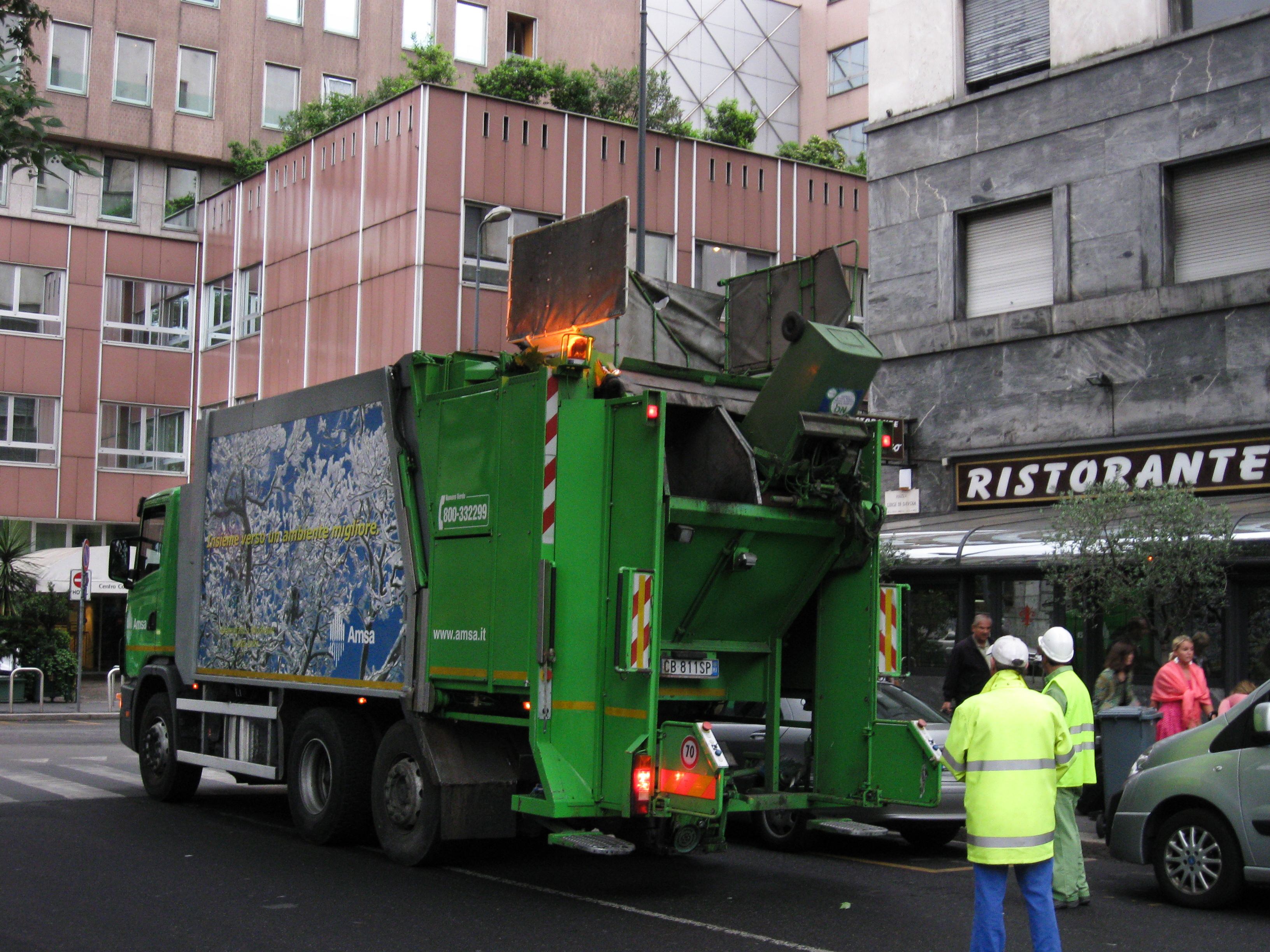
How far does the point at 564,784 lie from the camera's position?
825 cm

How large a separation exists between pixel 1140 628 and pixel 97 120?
30453 millimetres

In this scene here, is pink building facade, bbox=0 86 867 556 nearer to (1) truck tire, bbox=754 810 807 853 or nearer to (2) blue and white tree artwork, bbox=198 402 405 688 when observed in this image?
(2) blue and white tree artwork, bbox=198 402 405 688

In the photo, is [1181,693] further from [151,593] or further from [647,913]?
[151,593]

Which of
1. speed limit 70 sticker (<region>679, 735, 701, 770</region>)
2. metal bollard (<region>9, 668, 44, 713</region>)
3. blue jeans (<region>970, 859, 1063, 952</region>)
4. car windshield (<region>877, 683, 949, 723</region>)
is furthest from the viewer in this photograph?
metal bollard (<region>9, 668, 44, 713</region>)

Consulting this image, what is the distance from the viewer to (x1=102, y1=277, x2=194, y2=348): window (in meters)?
36.9

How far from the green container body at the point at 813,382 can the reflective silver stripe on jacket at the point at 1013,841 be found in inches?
121

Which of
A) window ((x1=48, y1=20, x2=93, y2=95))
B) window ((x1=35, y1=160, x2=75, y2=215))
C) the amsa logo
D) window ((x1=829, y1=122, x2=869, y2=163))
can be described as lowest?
the amsa logo

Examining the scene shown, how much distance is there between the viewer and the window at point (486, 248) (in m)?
26.9

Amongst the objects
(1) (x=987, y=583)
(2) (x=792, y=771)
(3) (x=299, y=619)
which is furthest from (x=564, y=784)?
(1) (x=987, y=583)

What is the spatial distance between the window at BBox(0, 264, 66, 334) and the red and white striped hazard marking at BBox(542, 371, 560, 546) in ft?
102

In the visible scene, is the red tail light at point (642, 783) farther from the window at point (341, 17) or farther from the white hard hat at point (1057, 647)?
the window at point (341, 17)

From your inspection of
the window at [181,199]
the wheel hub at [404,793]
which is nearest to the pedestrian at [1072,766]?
the wheel hub at [404,793]

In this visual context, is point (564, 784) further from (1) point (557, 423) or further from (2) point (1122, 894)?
(2) point (1122, 894)

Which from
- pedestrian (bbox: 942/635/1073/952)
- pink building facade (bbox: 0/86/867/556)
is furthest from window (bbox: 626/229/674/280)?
pedestrian (bbox: 942/635/1073/952)
